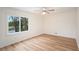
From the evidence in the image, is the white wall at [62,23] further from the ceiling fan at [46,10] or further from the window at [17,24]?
the window at [17,24]

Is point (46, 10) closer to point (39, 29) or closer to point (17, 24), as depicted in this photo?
point (39, 29)

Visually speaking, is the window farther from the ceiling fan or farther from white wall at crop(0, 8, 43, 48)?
the ceiling fan

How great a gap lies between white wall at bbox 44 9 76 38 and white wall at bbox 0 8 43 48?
16 cm

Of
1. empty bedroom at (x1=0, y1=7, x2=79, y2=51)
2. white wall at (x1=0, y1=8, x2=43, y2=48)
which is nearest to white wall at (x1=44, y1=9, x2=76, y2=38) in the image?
empty bedroom at (x1=0, y1=7, x2=79, y2=51)

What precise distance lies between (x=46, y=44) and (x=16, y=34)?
0.58 metres

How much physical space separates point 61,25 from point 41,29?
0.38 m

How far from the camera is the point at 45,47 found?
1477 mm

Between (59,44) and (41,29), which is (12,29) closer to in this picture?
(41,29)

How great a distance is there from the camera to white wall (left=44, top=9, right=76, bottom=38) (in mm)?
1465

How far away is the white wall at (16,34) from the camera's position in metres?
1.40

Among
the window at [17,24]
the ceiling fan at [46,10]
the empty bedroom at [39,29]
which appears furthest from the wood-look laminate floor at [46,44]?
the ceiling fan at [46,10]
